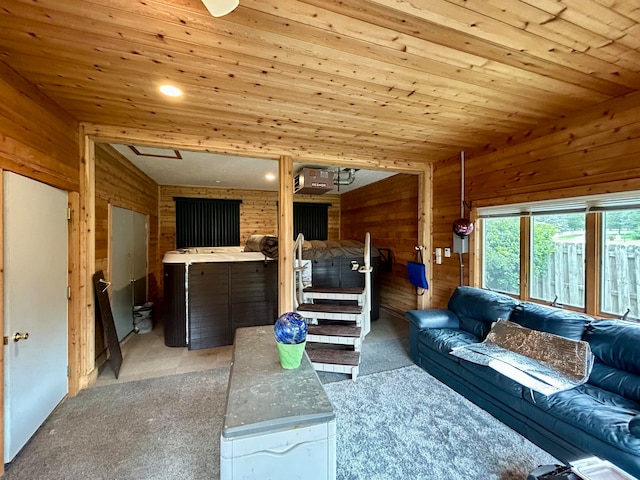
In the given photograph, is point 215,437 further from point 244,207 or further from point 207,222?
point 244,207

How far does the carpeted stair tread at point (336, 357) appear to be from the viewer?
9.35 feet

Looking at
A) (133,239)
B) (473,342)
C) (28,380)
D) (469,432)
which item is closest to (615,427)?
(469,432)

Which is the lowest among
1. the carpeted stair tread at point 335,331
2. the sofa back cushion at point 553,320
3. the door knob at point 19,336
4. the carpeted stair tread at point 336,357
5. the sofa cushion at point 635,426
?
the carpeted stair tread at point 336,357

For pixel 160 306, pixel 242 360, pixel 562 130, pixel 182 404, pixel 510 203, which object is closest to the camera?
pixel 242 360

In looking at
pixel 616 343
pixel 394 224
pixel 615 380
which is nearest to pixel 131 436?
pixel 615 380

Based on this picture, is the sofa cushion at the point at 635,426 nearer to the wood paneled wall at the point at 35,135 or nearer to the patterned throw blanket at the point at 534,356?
the patterned throw blanket at the point at 534,356

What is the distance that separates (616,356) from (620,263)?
87cm

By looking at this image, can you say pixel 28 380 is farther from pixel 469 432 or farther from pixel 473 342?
pixel 473 342

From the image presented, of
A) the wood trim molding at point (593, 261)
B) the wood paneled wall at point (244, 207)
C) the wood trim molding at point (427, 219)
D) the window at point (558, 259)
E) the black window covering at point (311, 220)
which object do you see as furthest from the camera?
the black window covering at point (311, 220)

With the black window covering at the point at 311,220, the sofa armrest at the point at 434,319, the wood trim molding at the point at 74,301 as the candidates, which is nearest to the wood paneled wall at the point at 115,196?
the wood trim molding at the point at 74,301

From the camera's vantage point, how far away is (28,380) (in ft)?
6.50

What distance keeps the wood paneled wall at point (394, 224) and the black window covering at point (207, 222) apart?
9.79 feet

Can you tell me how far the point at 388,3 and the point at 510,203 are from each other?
8.77ft

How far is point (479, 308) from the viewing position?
2.97 meters
